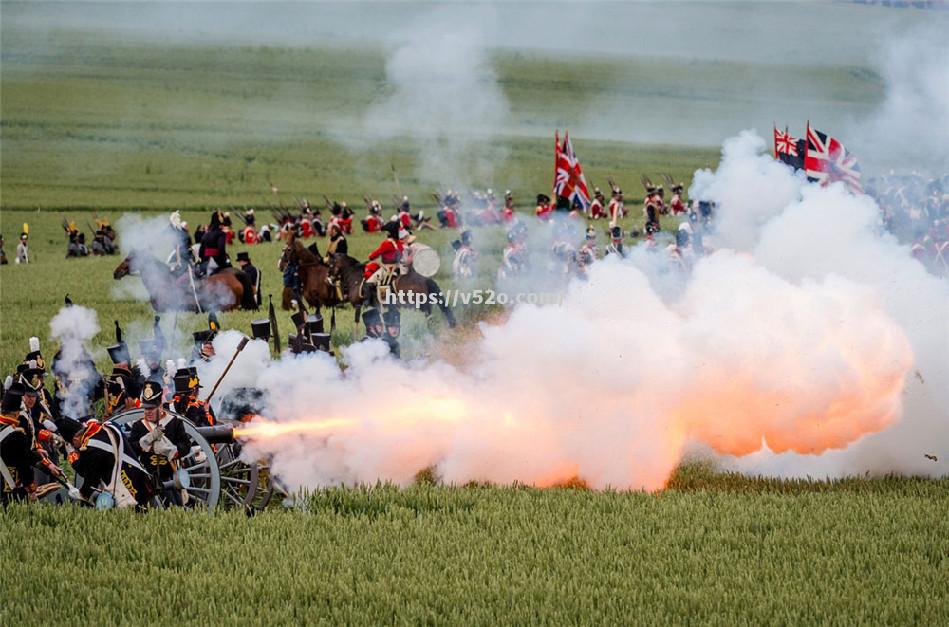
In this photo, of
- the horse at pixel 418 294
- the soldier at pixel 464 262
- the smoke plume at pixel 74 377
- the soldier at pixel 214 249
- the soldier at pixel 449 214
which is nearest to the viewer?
the smoke plume at pixel 74 377

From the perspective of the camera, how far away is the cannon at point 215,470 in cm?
1628

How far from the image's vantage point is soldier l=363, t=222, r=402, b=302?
3161 cm

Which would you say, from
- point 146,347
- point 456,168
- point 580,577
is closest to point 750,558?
point 580,577

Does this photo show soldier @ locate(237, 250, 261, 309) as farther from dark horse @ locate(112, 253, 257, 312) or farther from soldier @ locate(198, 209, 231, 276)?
soldier @ locate(198, 209, 231, 276)

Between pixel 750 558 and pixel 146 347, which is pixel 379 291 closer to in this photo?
pixel 146 347

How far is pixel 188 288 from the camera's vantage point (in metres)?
35.6

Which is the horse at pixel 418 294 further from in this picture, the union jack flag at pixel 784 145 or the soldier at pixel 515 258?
the union jack flag at pixel 784 145

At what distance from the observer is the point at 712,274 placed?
808 inches

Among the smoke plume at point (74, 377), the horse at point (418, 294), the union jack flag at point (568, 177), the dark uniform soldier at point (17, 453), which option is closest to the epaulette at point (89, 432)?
the dark uniform soldier at point (17, 453)

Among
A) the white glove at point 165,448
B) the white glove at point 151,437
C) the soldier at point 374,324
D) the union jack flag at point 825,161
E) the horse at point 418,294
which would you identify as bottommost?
the white glove at point 165,448

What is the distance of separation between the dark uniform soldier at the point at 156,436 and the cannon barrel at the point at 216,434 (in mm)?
270

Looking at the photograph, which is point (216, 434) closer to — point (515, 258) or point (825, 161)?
point (825, 161)

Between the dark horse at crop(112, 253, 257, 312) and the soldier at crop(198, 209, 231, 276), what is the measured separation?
1.14 ft

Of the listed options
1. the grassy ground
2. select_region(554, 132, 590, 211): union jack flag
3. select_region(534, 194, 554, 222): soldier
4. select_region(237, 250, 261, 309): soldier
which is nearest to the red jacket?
select_region(237, 250, 261, 309): soldier
